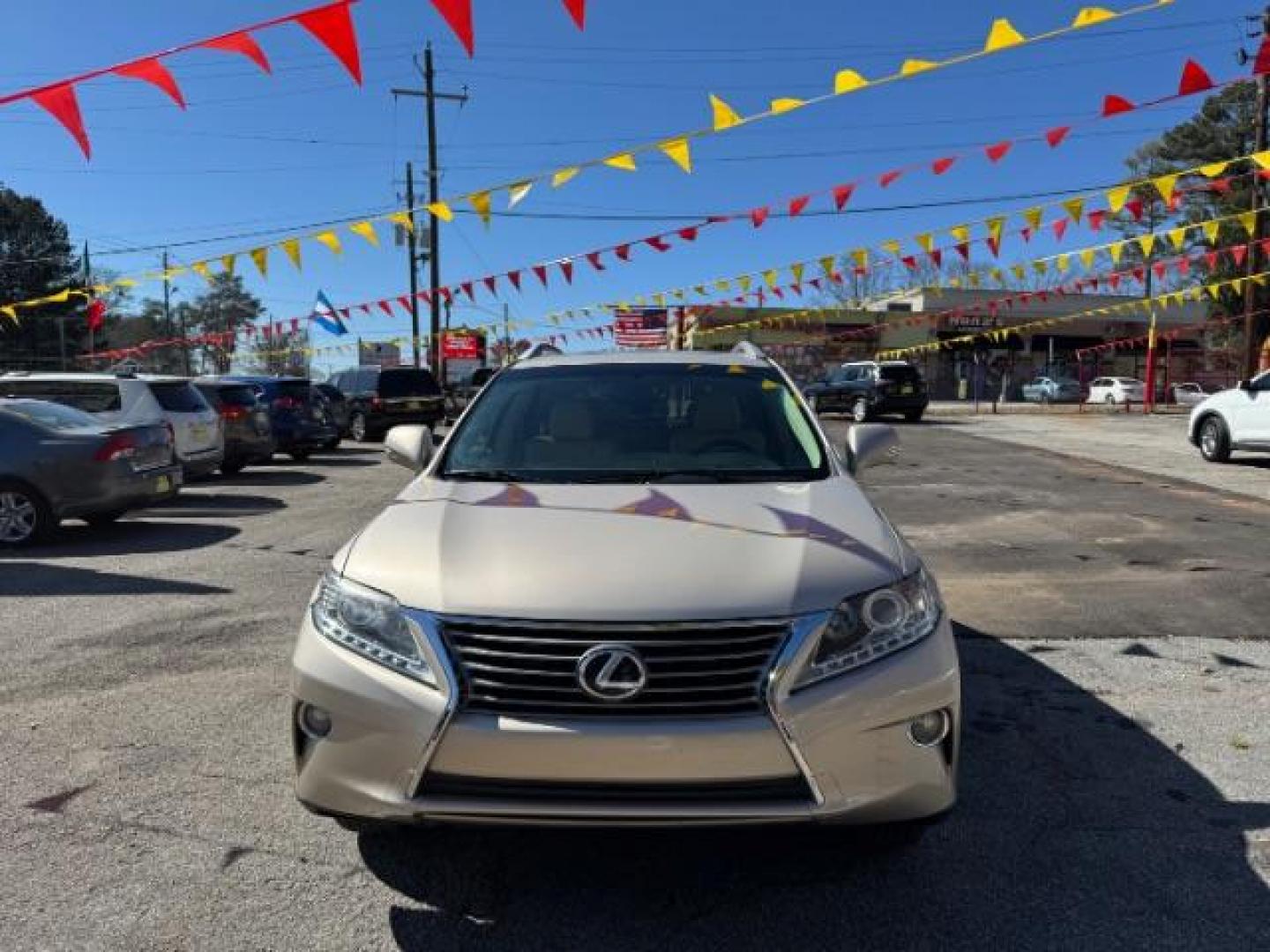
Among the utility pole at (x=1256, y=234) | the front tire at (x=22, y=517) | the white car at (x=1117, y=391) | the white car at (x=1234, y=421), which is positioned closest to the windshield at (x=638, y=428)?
the front tire at (x=22, y=517)

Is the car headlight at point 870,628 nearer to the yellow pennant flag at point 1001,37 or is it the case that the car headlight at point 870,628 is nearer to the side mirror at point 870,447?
the side mirror at point 870,447

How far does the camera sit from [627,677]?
258 centimetres

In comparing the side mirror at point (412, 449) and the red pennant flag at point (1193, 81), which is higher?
the red pennant flag at point (1193, 81)

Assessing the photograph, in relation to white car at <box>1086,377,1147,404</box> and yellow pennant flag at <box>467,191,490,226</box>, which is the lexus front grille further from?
white car at <box>1086,377,1147,404</box>

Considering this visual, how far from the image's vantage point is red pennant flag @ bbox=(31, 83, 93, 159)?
22.6 ft

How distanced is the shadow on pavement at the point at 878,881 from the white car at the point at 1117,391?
135ft

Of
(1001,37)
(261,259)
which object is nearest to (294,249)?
(261,259)

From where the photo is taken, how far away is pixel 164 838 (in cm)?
335

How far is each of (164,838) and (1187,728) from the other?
13.2ft

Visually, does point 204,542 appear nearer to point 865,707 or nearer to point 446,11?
point 446,11

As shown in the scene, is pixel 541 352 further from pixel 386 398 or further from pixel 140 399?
pixel 386 398

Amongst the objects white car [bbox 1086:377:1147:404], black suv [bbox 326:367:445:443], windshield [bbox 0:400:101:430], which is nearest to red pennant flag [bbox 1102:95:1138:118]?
windshield [bbox 0:400:101:430]

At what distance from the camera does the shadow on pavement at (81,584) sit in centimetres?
702

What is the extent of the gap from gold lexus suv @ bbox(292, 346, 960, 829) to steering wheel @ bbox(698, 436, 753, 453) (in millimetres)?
985
